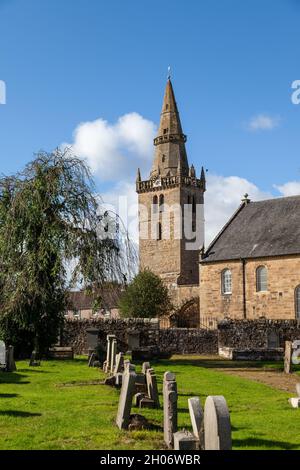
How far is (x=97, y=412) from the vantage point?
1223 centimetres

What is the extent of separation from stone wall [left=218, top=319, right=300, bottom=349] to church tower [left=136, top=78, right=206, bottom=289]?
112 ft

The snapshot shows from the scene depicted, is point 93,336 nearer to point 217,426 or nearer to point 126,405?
point 126,405

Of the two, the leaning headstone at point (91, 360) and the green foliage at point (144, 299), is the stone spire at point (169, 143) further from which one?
the leaning headstone at point (91, 360)

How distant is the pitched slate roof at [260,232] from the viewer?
45.3 m

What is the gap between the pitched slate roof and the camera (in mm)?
45344

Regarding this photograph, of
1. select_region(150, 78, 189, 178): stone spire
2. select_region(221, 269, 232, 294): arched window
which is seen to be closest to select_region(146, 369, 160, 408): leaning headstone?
select_region(221, 269, 232, 294): arched window

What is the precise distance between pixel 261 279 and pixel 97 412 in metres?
35.2

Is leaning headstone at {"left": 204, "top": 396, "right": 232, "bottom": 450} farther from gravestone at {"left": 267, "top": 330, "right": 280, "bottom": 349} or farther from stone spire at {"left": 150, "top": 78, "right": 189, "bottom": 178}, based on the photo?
stone spire at {"left": 150, "top": 78, "right": 189, "bottom": 178}

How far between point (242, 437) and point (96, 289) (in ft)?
55.4

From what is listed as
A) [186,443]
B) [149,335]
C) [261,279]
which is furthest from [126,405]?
[261,279]

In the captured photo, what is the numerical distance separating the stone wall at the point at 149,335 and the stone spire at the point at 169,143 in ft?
139
